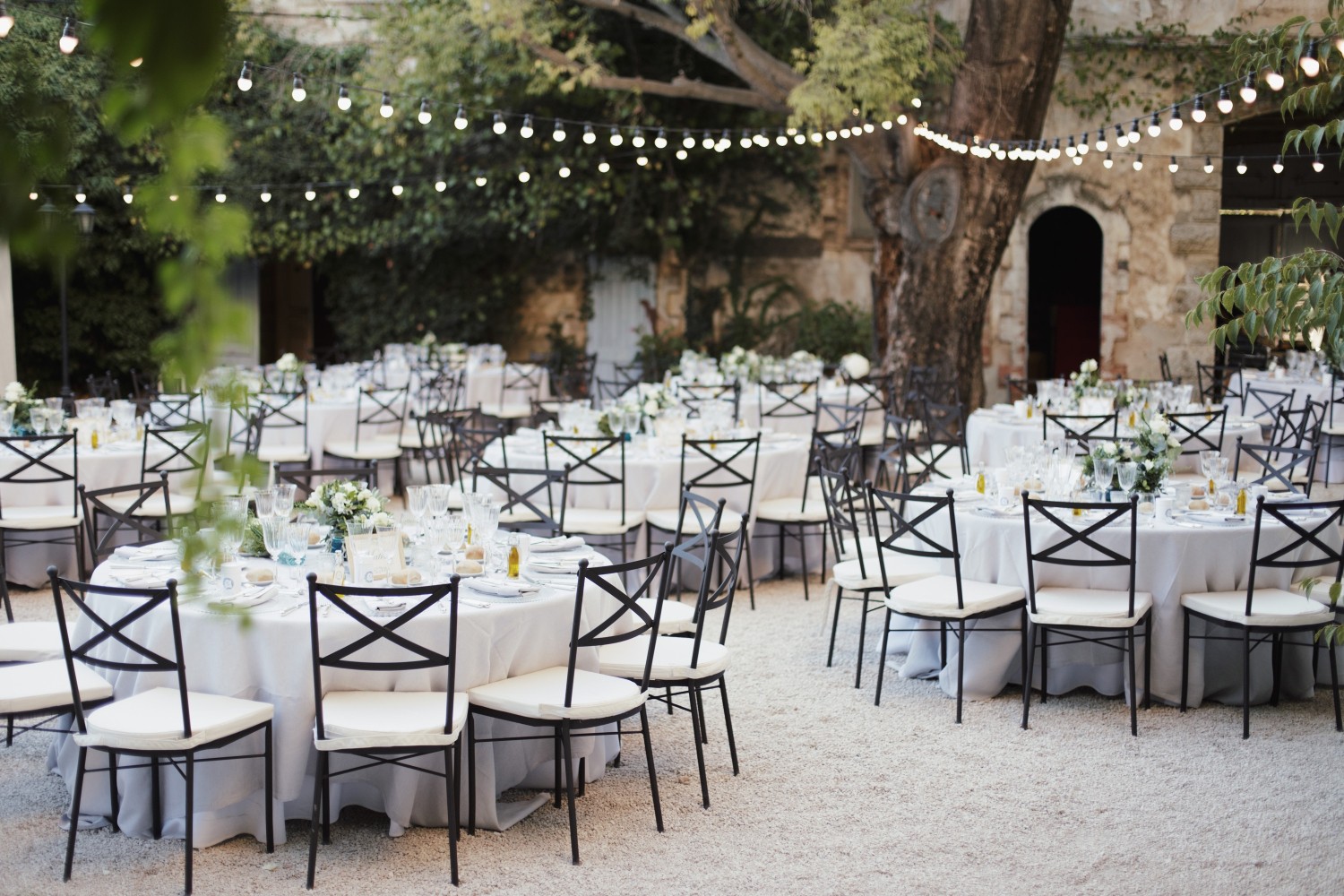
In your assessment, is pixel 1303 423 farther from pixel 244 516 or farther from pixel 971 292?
pixel 244 516

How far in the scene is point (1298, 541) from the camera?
17.3ft

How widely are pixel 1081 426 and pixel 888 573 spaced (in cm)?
362

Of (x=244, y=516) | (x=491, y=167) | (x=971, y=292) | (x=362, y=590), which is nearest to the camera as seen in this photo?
(x=362, y=590)

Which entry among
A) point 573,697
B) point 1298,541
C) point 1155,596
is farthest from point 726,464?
point 573,697

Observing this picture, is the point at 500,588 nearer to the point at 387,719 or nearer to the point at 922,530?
the point at 387,719

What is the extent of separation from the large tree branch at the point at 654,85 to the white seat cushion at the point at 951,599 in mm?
7137

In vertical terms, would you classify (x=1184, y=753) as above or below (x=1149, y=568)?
below

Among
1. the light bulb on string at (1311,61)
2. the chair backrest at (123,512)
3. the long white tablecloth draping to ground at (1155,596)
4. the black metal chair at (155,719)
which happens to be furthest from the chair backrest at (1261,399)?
the black metal chair at (155,719)

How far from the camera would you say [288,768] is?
403 cm

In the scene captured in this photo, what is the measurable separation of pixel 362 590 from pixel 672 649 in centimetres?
130

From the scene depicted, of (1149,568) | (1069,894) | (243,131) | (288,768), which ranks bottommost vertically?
(1069,894)

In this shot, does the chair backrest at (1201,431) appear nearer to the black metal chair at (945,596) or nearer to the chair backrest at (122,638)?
the black metal chair at (945,596)

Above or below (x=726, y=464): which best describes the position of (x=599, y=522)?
below

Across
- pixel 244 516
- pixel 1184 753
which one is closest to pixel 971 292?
pixel 1184 753
